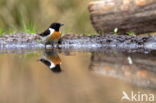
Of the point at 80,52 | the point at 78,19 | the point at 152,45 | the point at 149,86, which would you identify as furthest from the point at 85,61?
the point at 78,19

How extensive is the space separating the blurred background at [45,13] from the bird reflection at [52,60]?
464 centimetres

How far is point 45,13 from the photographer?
46.0 ft

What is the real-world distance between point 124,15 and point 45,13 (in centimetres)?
456

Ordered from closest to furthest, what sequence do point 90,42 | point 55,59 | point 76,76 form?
point 76,76
point 55,59
point 90,42

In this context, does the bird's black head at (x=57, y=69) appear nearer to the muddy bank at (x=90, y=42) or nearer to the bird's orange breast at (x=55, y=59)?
the bird's orange breast at (x=55, y=59)

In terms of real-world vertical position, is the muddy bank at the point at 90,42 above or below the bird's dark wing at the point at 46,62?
above

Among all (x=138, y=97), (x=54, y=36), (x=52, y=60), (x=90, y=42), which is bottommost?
(x=138, y=97)

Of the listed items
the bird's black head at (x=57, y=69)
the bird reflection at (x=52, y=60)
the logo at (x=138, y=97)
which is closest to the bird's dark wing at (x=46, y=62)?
the bird reflection at (x=52, y=60)

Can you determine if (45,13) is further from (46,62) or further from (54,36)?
(46,62)

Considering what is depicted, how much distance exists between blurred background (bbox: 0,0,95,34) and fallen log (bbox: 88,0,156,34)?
12.1ft

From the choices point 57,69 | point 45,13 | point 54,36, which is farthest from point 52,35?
point 45,13

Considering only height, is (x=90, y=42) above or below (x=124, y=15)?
below

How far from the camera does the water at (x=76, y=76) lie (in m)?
5.66

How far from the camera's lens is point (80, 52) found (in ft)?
30.1
